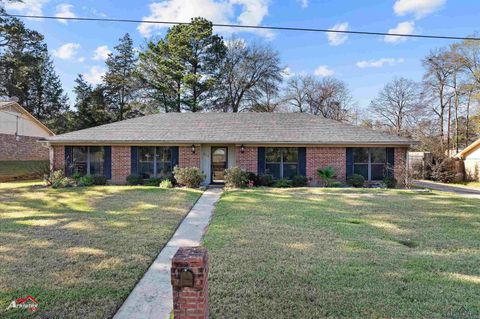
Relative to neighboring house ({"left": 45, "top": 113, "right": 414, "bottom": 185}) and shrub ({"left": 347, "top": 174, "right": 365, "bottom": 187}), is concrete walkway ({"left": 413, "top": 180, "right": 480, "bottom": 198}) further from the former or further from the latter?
shrub ({"left": 347, "top": 174, "right": 365, "bottom": 187})

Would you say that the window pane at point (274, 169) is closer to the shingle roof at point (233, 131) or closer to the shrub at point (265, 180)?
the shrub at point (265, 180)

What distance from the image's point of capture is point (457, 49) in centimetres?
2564

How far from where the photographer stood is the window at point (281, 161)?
577 inches

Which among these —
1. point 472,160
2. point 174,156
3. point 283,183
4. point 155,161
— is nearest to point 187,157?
point 174,156

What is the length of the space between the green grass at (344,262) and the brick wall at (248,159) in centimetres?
600

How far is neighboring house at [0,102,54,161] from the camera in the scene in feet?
72.8

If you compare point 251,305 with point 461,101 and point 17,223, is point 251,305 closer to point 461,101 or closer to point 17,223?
point 17,223

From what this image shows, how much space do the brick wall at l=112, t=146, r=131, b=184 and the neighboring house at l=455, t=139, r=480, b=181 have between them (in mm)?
20799

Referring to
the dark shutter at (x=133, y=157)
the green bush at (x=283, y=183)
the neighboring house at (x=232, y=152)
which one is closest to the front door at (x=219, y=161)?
the neighboring house at (x=232, y=152)

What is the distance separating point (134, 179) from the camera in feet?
46.7

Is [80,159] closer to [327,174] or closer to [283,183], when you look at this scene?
[283,183]

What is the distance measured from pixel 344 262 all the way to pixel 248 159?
1040 cm

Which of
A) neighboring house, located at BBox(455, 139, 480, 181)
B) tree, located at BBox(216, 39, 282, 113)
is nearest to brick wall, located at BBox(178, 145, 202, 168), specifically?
tree, located at BBox(216, 39, 282, 113)

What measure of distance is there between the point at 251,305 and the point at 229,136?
12.0 meters
